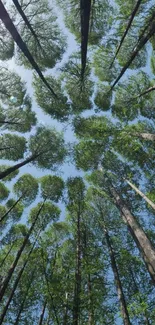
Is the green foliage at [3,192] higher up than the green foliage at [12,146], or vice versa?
the green foliage at [3,192]

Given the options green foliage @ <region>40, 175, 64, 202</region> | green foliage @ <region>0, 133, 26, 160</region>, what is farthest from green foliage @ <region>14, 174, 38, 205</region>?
green foliage @ <region>0, 133, 26, 160</region>

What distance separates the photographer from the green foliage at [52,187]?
1494 cm

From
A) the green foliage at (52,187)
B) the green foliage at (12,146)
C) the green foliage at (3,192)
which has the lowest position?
the green foliage at (12,146)

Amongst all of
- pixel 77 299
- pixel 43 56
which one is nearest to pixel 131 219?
pixel 77 299

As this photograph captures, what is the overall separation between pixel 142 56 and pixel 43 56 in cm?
558

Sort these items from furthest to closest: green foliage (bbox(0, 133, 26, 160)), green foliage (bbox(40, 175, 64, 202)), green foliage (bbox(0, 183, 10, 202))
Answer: green foliage (bbox(0, 183, 10, 202))
green foliage (bbox(40, 175, 64, 202))
green foliage (bbox(0, 133, 26, 160))

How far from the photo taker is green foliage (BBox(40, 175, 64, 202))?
1494 cm

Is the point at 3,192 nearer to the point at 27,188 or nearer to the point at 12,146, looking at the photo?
the point at 27,188

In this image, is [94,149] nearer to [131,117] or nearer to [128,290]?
[131,117]

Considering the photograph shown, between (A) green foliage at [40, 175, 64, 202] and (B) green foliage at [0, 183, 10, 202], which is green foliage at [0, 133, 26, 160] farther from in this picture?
(B) green foliage at [0, 183, 10, 202]

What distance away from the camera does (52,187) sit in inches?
594

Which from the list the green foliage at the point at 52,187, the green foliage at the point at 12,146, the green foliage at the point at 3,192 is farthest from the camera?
the green foliage at the point at 3,192

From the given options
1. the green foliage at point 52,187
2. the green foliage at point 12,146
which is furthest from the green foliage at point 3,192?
the green foliage at point 12,146

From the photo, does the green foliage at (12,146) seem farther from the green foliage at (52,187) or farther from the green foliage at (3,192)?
the green foliage at (3,192)
